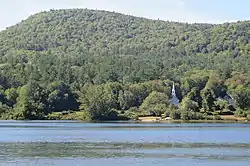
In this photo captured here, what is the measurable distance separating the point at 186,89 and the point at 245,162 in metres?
127

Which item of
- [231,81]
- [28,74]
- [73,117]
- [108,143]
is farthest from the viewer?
[28,74]

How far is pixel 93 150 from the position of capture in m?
62.3

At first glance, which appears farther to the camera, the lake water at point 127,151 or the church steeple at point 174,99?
the church steeple at point 174,99

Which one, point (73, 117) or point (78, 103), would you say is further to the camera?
point (78, 103)

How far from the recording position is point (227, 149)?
211ft

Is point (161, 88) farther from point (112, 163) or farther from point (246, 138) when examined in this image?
point (112, 163)

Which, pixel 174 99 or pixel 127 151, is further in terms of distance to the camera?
pixel 174 99

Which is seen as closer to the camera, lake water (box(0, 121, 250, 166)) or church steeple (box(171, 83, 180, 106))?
lake water (box(0, 121, 250, 166))

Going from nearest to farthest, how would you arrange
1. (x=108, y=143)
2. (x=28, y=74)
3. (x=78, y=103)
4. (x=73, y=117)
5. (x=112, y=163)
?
(x=112, y=163) → (x=108, y=143) → (x=73, y=117) → (x=78, y=103) → (x=28, y=74)

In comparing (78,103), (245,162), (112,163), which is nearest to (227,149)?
(245,162)

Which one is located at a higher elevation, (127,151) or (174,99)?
(174,99)

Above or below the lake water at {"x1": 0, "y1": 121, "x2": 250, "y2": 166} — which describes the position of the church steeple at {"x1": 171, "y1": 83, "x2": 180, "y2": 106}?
above

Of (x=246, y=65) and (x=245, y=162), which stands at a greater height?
(x=246, y=65)

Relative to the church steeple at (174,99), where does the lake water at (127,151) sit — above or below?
below
